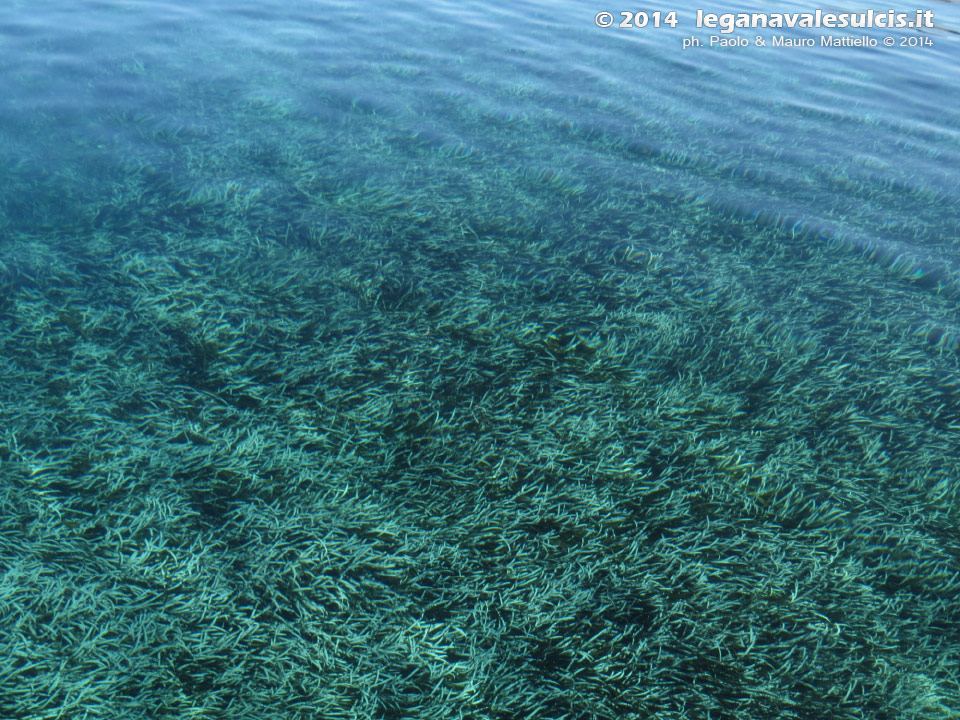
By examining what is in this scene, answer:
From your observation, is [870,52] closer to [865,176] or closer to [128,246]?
[865,176]

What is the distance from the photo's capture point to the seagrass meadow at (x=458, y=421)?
142 centimetres

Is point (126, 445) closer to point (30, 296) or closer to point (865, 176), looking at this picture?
point (30, 296)

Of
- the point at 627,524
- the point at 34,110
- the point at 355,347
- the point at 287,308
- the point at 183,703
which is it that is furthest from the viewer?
the point at 34,110

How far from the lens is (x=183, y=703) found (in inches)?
51.1

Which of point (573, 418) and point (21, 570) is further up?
point (573, 418)

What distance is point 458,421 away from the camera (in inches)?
80.6

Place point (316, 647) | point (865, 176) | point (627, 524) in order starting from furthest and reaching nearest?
point (865, 176), point (627, 524), point (316, 647)

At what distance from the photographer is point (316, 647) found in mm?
1422

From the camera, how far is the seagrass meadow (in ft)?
4.67

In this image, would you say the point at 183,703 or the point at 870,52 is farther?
the point at 870,52

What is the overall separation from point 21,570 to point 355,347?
1131mm

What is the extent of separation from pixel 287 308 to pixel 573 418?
3.75ft

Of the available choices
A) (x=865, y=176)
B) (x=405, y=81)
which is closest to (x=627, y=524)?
(x=865, y=176)

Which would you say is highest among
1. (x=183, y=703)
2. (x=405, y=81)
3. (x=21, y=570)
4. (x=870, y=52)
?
(x=870, y=52)
